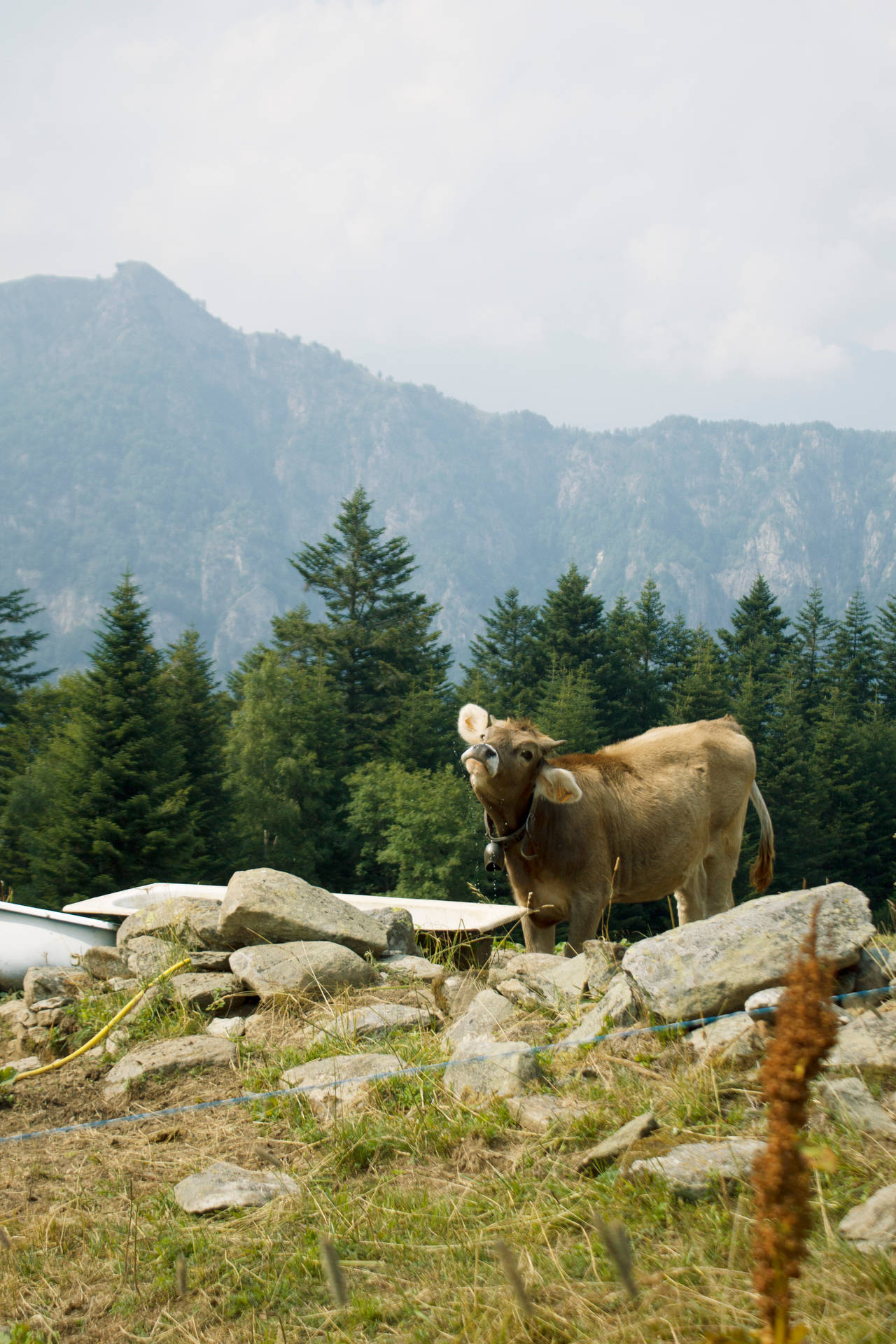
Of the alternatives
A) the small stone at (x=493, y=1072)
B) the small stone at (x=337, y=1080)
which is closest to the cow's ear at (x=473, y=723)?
the small stone at (x=337, y=1080)

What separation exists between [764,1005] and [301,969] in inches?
120

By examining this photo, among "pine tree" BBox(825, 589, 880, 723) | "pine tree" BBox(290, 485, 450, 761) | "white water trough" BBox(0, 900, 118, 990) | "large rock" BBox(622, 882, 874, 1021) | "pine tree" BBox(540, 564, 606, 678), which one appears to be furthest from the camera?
"pine tree" BBox(825, 589, 880, 723)

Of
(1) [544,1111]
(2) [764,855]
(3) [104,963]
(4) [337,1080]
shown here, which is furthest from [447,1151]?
(2) [764,855]

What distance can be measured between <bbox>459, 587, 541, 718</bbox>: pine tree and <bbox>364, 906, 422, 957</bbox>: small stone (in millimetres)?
42789

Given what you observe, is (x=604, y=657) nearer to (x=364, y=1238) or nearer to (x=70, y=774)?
(x=70, y=774)

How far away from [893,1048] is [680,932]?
1.11 m

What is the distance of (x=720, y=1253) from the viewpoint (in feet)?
8.84

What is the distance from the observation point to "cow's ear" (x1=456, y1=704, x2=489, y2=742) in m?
7.41

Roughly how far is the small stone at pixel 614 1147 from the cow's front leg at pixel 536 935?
12.9 ft

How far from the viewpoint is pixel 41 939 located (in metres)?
8.00

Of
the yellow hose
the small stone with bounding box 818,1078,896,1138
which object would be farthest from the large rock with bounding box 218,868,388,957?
the small stone with bounding box 818,1078,896,1138

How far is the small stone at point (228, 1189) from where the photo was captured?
3477 mm

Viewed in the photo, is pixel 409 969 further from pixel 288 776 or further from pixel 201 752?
pixel 288 776

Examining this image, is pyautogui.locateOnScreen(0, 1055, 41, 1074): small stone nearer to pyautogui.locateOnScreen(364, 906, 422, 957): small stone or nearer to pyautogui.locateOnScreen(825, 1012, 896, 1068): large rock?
pyautogui.locateOnScreen(364, 906, 422, 957): small stone
